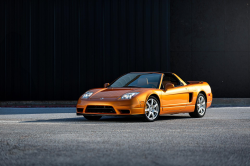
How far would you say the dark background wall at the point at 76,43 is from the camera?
21203 millimetres

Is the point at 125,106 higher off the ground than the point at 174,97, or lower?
lower

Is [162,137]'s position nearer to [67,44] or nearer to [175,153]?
[175,153]

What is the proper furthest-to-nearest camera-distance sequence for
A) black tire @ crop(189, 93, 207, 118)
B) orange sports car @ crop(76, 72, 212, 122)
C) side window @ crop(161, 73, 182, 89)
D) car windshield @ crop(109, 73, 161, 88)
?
black tire @ crop(189, 93, 207, 118) < side window @ crop(161, 73, 182, 89) < car windshield @ crop(109, 73, 161, 88) < orange sports car @ crop(76, 72, 212, 122)

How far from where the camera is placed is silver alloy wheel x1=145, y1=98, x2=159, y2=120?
1028 cm

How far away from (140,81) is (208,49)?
39.6 ft

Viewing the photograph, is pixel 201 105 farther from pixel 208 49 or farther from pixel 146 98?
pixel 208 49

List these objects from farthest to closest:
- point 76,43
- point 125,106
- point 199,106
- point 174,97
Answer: point 76,43 < point 199,106 < point 174,97 < point 125,106

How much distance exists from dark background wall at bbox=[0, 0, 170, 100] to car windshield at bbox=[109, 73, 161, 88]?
32.1ft

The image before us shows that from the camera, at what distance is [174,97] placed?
11172mm

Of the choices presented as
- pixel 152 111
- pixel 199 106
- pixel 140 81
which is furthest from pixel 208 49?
pixel 152 111

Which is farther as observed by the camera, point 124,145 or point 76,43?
point 76,43

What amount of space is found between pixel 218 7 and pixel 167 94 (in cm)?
1314

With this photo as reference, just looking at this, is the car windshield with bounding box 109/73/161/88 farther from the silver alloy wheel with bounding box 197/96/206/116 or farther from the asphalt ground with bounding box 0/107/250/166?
the asphalt ground with bounding box 0/107/250/166

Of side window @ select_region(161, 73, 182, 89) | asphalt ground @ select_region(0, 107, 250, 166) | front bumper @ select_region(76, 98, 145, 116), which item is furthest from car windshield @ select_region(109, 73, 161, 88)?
asphalt ground @ select_region(0, 107, 250, 166)
